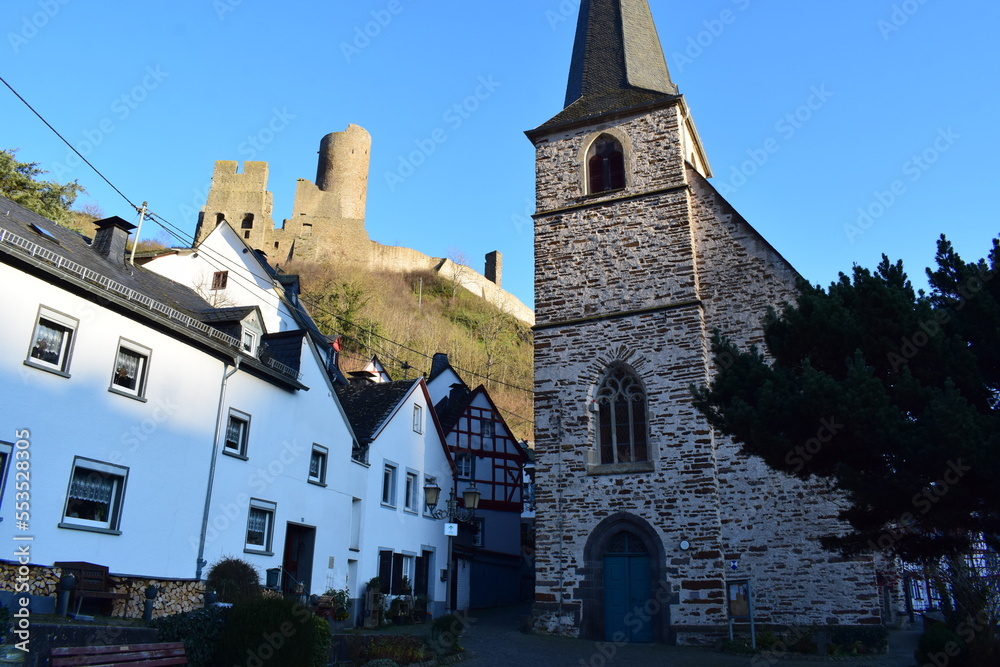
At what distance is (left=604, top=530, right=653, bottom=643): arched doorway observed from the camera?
49.8 feet

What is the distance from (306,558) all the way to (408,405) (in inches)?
232

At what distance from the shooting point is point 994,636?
1005 cm

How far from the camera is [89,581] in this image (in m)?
11.0

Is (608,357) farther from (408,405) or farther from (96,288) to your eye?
(96,288)

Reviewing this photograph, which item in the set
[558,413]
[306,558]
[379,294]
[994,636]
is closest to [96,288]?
[306,558]

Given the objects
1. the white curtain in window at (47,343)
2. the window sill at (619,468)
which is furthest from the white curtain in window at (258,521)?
the window sill at (619,468)

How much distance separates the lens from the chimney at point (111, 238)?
48.6 feet

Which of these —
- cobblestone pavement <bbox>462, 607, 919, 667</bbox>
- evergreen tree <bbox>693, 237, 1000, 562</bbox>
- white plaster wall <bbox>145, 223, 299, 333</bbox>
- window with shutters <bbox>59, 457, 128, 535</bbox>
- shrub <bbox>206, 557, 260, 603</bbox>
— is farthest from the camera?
white plaster wall <bbox>145, 223, 299, 333</bbox>

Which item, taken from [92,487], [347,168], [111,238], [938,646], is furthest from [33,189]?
[347,168]

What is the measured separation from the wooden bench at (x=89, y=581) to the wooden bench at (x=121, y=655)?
380 cm

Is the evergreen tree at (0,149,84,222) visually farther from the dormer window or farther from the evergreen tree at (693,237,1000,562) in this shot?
the evergreen tree at (693,237,1000,562)

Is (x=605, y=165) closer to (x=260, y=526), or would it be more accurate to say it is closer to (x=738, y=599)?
(x=738, y=599)

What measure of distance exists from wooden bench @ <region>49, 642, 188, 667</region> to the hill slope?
29.2 m

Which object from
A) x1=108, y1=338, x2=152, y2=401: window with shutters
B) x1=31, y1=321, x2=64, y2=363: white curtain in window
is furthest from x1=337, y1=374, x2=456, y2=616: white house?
x1=31, y1=321, x2=64, y2=363: white curtain in window
